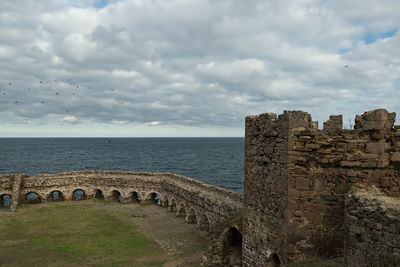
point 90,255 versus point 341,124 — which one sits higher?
point 341,124

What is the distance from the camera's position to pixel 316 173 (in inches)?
339

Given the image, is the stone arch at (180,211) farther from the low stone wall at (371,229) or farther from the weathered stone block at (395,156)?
the weathered stone block at (395,156)

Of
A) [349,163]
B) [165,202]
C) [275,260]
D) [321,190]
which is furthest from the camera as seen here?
[165,202]

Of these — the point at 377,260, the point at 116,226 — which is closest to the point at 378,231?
the point at 377,260

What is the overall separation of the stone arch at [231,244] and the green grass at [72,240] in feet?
15.3

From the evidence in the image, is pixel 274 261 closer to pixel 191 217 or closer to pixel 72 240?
pixel 191 217

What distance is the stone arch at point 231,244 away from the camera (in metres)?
16.6

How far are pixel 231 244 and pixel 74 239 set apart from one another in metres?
12.4

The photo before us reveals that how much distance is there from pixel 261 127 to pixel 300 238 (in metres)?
3.68

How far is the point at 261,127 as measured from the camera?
10.3 m

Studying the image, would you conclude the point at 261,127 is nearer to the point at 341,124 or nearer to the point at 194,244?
the point at 341,124

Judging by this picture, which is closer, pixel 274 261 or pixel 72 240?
pixel 274 261

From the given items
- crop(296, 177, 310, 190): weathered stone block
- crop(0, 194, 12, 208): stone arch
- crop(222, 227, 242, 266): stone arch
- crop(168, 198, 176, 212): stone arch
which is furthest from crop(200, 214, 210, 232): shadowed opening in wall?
crop(0, 194, 12, 208): stone arch

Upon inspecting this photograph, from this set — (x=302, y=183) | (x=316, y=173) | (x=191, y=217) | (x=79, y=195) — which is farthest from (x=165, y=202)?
(x=316, y=173)
